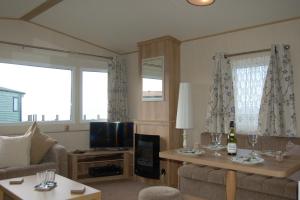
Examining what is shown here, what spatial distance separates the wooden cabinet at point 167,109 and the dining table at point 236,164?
1.54 meters

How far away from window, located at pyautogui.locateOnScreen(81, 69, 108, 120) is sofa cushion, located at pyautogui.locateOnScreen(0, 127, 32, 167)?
1593 mm

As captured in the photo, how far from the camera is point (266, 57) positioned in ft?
Result: 12.4

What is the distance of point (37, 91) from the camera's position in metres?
4.82

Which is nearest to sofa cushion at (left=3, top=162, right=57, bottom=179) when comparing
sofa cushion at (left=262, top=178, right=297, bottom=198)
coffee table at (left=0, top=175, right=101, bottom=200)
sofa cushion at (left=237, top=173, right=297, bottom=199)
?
coffee table at (left=0, top=175, right=101, bottom=200)

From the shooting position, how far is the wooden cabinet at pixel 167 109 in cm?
447

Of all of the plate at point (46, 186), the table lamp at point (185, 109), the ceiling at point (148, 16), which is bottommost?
the plate at point (46, 186)

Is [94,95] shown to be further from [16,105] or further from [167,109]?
[167,109]

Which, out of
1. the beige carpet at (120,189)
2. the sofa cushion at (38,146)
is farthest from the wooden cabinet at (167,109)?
the sofa cushion at (38,146)

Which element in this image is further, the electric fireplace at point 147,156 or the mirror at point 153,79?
the mirror at point 153,79

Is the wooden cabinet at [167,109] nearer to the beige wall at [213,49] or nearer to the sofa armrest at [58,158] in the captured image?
the beige wall at [213,49]

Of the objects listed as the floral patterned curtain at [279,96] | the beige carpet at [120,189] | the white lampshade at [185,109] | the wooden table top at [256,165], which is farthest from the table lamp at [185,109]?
the wooden table top at [256,165]

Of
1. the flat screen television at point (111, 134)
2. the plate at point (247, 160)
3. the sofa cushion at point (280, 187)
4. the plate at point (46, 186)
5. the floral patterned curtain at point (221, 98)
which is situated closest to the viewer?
the plate at point (247, 160)

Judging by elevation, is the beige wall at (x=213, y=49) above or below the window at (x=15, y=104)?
above

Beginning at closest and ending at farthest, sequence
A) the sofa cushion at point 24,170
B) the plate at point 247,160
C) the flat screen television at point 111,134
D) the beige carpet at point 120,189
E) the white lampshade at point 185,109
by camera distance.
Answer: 1. the plate at point 247,160
2. the sofa cushion at point 24,170
3. the beige carpet at point 120,189
4. the white lampshade at point 185,109
5. the flat screen television at point 111,134
